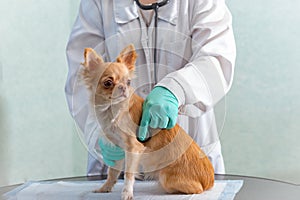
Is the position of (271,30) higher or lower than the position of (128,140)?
higher

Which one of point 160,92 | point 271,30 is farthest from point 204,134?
point 271,30

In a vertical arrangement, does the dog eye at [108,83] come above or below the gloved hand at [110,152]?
above

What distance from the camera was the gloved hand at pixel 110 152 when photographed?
2.53 feet

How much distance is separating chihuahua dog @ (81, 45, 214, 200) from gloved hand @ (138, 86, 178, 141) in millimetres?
11

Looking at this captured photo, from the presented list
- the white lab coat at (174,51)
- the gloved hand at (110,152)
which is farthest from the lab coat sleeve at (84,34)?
the gloved hand at (110,152)

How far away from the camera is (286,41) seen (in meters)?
2.16

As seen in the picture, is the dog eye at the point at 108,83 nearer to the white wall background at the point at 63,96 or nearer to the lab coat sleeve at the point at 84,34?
the lab coat sleeve at the point at 84,34

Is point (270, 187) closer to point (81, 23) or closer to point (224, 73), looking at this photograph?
point (224, 73)

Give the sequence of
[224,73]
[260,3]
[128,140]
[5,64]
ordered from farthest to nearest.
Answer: [260,3] → [5,64] → [224,73] → [128,140]

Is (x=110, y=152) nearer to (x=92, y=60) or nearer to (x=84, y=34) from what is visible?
(x=92, y=60)

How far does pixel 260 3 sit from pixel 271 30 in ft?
0.37

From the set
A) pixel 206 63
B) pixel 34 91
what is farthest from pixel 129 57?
pixel 34 91

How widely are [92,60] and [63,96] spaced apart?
1258mm

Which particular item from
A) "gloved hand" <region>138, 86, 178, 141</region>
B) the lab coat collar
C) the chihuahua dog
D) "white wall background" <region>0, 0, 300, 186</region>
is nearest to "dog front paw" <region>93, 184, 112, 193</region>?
the chihuahua dog
